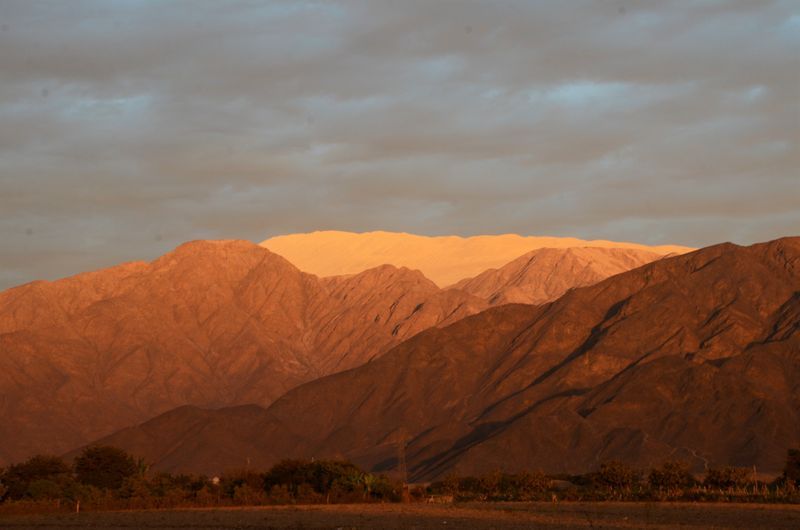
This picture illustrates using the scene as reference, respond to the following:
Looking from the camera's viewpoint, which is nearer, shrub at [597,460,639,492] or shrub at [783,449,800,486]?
shrub at [783,449,800,486]

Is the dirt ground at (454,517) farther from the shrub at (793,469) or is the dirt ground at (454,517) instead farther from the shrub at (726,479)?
the shrub at (793,469)

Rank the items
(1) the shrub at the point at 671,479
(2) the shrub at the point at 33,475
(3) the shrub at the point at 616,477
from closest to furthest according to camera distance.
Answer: (2) the shrub at the point at 33,475, (1) the shrub at the point at 671,479, (3) the shrub at the point at 616,477

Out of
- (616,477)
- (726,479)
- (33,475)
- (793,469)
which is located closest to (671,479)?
(726,479)

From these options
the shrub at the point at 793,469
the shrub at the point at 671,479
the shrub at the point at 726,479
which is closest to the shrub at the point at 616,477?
the shrub at the point at 671,479

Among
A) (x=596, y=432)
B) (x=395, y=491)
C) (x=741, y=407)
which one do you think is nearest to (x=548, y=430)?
(x=596, y=432)

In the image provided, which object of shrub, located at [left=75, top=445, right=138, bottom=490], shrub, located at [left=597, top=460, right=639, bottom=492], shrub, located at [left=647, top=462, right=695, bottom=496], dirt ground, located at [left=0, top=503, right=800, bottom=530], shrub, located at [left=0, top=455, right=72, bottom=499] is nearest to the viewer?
dirt ground, located at [left=0, top=503, right=800, bottom=530]

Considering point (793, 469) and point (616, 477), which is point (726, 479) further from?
point (616, 477)

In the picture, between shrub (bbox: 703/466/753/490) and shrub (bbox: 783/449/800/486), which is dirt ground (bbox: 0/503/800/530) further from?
shrub (bbox: 783/449/800/486)

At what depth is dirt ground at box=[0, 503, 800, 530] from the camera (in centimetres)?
6594

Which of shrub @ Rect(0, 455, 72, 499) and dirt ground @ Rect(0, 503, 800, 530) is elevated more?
shrub @ Rect(0, 455, 72, 499)

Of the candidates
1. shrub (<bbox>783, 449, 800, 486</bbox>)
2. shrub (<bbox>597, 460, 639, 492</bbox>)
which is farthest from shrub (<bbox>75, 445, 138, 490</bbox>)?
shrub (<bbox>783, 449, 800, 486</bbox>)

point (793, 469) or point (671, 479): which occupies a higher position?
point (671, 479)

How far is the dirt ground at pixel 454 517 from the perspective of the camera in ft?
216

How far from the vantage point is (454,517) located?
2864 inches
